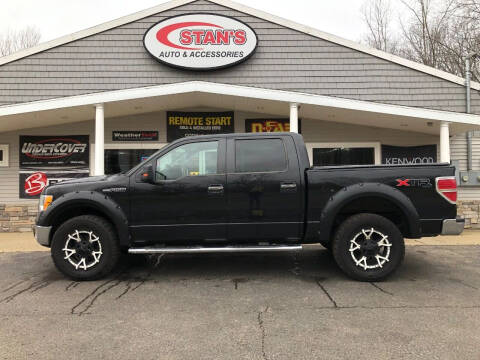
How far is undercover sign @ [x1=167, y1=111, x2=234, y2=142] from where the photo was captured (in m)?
10.9

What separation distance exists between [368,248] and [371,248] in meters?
0.04

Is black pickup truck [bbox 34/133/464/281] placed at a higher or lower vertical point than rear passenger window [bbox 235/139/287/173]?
lower

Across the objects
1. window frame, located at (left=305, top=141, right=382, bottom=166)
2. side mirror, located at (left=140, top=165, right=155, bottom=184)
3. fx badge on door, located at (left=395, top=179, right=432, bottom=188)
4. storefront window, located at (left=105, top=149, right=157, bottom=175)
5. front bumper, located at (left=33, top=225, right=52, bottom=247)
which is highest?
window frame, located at (left=305, top=141, right=382, bottom=166)

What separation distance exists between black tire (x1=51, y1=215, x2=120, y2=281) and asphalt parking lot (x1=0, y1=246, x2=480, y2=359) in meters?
0.18

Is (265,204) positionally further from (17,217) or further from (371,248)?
(17,217)

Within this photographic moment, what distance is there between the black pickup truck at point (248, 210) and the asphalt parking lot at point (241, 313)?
0.47 metres

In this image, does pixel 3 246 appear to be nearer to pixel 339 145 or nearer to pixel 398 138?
pixel 339 145

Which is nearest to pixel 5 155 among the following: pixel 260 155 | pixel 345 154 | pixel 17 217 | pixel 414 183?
pixel 17 217

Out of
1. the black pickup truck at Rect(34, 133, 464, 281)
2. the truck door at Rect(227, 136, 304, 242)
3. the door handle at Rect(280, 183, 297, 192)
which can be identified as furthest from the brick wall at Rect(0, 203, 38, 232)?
the door handle at Rect(280, 183, 297, 192)

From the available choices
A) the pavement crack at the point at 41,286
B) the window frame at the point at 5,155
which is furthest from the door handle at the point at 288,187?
the window frame at the point at 5,155

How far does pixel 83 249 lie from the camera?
486 cm

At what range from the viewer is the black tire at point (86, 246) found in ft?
15.8

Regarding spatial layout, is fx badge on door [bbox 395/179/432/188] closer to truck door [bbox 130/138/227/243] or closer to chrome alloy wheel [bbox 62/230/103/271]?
truck door [bbox 130/138/227/243]

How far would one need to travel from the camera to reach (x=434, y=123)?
32.2ft
